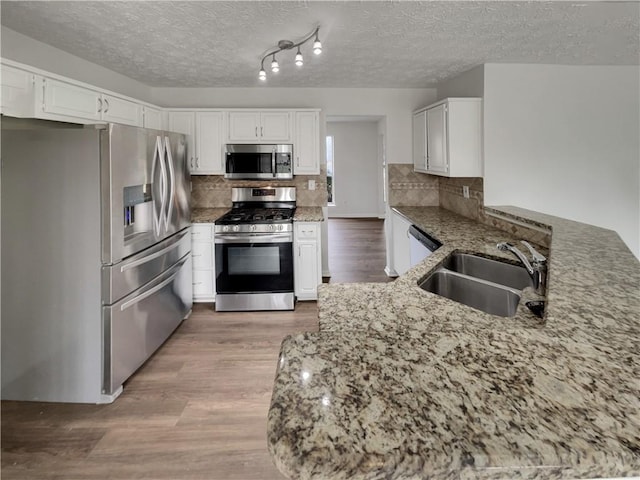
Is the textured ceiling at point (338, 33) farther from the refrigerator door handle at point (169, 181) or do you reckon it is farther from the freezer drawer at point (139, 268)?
the freezer drawer at point (139, 268)

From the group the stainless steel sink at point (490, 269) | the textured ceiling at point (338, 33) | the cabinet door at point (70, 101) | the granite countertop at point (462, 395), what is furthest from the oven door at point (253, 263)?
the granite countertop at point (462, 395)

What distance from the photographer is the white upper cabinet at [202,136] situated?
4.14 metres

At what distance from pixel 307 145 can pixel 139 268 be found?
2.39m

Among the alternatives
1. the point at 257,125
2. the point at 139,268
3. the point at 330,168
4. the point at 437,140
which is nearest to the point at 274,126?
the point at 257,125

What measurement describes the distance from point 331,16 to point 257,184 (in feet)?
8.26

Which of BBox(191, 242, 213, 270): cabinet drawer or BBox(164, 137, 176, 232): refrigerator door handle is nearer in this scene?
BBox(164, 137, 176, 232): refrigerator door handle

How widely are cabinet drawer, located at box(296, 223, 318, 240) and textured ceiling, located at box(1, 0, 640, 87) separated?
157 centimetres

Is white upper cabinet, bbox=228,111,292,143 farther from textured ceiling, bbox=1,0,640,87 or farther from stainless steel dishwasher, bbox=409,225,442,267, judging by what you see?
stainless steel dishwasher, bbox=409,225,442,267

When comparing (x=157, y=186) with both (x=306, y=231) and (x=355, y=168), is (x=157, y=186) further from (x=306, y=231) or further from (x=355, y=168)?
(x=355, y=168)

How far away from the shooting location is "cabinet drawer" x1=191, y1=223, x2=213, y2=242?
3.88 m

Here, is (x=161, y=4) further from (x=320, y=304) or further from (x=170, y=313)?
(x=170, y=313)

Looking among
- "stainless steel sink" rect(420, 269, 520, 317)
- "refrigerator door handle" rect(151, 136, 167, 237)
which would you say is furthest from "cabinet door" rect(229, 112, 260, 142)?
"stainless steel sink" rect(420, 269, 520, 317)

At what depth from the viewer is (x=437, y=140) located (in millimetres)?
3787

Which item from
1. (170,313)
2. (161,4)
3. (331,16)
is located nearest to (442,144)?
(331,16)
